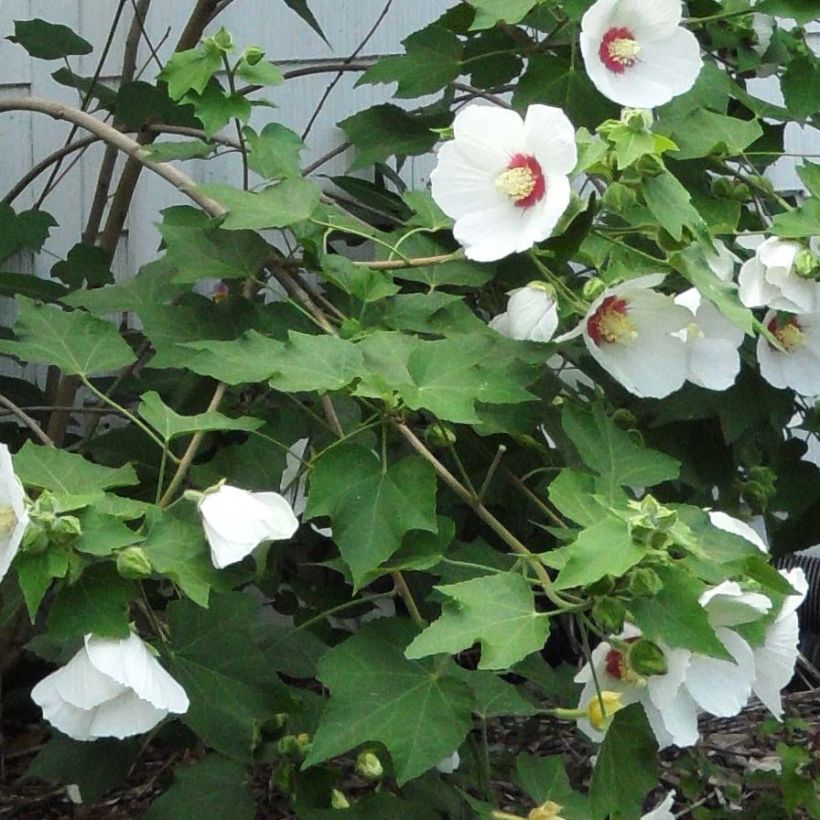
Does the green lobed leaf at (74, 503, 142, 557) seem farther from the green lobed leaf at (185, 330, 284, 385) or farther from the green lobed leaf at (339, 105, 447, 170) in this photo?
the green lobed leaf at (339, 105, 447, 170)

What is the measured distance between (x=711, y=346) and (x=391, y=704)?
468 millimetres

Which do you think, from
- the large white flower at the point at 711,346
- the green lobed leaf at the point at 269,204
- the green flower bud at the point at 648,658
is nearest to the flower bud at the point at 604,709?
the green flower bud at the point at 648,658

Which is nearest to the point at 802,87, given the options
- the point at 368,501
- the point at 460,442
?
the point at 460,442

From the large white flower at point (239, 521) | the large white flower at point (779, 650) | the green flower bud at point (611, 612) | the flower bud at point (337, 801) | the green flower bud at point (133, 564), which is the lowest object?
the flower bud at point (337, 801)

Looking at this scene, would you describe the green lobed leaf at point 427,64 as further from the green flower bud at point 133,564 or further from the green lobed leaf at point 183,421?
the green flower bud at point 133,564

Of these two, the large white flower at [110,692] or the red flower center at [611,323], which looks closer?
the large white flower at [110,692]

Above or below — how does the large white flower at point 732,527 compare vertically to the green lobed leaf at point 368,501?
below

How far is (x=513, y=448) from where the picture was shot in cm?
135


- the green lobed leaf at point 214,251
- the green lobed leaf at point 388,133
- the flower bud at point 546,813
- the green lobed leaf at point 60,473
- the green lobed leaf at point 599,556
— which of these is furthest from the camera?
the green lobed leaf at point 388,133

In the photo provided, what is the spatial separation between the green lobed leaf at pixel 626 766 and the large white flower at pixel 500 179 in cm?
42

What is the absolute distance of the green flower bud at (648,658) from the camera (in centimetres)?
95

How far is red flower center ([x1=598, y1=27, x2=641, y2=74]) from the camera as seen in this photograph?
122cm

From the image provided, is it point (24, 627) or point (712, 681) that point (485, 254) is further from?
point (24, 627)

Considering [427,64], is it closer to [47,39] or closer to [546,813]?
[47,39]
